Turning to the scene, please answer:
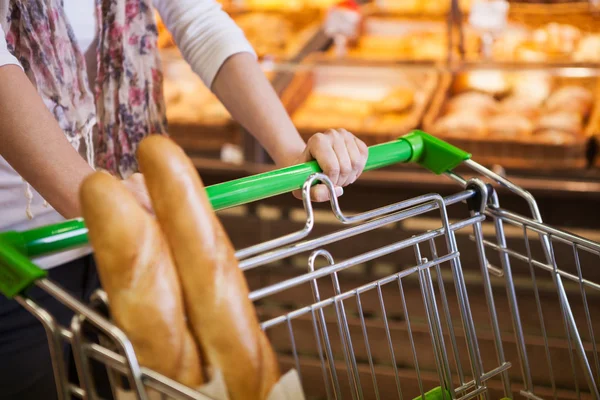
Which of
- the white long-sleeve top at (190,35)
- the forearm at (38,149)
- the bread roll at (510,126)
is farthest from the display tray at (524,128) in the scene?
the forearm at (38,149)

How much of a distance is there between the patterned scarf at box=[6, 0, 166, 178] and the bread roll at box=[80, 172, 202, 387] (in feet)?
2.28

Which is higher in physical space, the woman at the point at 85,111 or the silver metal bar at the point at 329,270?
the woman at the point at 85,111

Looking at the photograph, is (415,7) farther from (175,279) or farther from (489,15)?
(175,279)

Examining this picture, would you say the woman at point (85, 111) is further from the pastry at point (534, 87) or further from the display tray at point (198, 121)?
the pastry at point (534, 87)

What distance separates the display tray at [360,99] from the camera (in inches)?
114

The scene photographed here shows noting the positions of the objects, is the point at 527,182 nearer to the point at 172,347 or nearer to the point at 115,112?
the point at 115,112

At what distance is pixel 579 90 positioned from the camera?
2939 mm

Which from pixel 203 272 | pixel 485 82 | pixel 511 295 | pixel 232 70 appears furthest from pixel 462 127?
pixel 203 272

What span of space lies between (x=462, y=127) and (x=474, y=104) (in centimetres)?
18

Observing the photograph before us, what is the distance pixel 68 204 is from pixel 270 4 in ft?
8.68

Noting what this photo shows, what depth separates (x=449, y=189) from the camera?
2760 millimetres

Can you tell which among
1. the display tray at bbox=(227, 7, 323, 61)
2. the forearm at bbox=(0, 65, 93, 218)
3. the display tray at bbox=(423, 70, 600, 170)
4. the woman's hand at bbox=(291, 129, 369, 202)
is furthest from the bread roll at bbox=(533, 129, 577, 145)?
the forearm at bbox=(0, 65, 93, 218)

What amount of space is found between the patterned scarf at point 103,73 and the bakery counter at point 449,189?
1291 mm

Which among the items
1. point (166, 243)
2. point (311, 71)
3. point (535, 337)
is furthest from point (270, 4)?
point (166, 243)
